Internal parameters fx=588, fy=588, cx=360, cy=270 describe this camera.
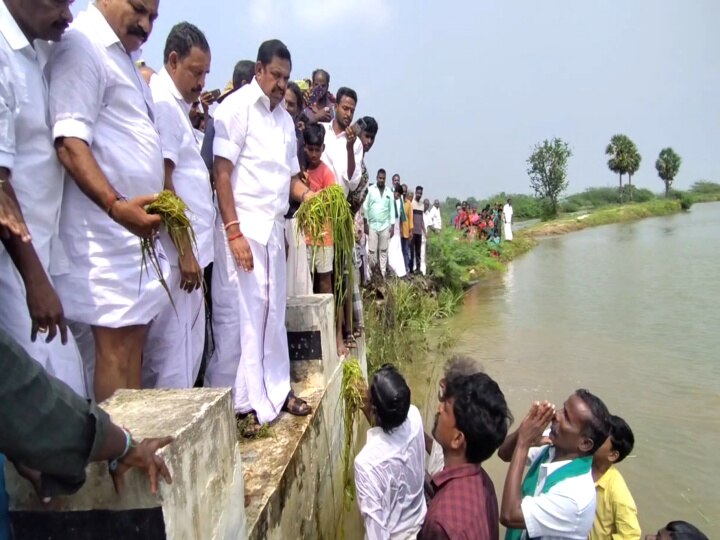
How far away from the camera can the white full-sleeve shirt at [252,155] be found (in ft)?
9.88

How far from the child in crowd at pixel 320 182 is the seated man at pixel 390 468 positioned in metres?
1.66

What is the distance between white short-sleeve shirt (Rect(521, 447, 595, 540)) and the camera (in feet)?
7.66

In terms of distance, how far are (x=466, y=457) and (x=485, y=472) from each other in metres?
0.09

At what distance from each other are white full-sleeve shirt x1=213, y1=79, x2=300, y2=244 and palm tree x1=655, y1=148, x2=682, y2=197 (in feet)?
215

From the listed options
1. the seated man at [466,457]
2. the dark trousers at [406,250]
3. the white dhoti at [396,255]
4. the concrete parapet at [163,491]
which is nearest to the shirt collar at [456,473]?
the seated man at [466,457]

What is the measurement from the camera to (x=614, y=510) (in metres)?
2.87

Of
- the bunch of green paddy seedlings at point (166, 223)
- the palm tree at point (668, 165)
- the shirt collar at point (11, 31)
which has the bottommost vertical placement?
the bunch of green paddy seedlings at point (166, 223)

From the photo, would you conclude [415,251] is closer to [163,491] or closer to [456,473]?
[456,473]

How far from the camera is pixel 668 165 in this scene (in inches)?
2360

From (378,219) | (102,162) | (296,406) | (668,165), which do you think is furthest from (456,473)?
(668,165)

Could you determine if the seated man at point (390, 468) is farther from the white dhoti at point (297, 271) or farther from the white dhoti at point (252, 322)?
the white dhoti at point (297, 271)

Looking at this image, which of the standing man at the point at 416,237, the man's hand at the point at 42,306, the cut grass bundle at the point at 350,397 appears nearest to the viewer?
the man's hand at the point at 42,306

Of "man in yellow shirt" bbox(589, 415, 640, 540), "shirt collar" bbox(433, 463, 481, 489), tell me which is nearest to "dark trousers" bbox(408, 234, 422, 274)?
"man in yellow shirt" bbox(589, 415, 640, 540)

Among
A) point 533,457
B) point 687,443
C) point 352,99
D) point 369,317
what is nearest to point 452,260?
point 369,317
